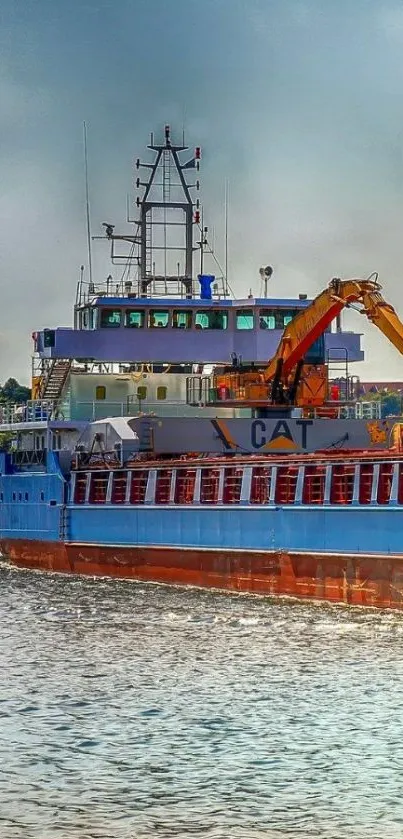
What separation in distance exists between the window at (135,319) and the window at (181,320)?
962 mm

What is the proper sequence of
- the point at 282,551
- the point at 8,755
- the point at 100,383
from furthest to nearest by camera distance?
the point at 100,383 → the point at 282,551 → the point at 8,755

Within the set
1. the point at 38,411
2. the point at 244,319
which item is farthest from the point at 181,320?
the point at 38,411

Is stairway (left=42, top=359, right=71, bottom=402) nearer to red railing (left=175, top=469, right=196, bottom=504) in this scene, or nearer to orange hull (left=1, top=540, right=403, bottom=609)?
orange hull (left=1, top=540, right=403, bottom=609)

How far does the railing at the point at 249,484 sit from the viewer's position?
30.9 m

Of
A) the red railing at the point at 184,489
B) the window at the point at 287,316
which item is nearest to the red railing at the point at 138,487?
the red railing at the point at 184,489

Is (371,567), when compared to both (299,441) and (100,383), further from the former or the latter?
(100,383)

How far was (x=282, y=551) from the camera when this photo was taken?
1257 inches

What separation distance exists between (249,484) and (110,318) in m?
12.0

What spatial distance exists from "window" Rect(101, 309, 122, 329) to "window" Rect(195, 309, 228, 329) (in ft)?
7.67

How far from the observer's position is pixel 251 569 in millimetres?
32906

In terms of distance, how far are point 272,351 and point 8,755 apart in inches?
1113

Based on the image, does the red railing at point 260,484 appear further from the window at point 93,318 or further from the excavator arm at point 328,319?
the window at point 93,318

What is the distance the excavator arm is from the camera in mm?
36219

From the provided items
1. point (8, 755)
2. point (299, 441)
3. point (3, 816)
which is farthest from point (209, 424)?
point (3, 816)
